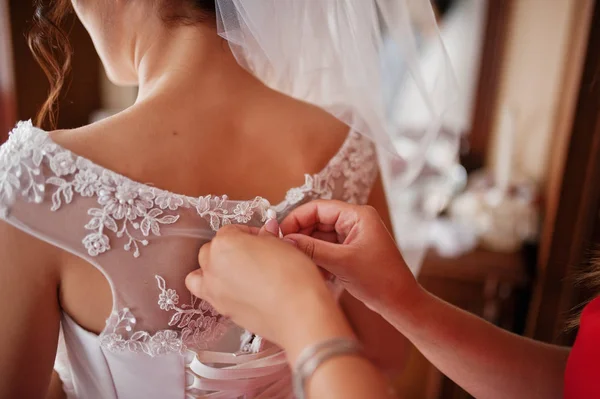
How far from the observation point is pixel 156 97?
0.64 metres

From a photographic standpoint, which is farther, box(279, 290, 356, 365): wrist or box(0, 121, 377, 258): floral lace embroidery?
box(0, 121, 377, 258): floral lace embroidery

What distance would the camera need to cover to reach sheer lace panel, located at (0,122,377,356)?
1.75 feet

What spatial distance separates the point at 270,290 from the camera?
0.45 m

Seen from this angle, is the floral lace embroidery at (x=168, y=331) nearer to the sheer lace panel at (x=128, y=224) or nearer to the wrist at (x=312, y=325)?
the sheer lace panel at (x=128, y=224)

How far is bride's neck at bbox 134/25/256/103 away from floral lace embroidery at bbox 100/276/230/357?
10.6 inches

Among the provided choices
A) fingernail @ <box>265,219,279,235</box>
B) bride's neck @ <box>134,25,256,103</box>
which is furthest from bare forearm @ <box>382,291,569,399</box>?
bride's neck @ <box>134,25,256,103</box>

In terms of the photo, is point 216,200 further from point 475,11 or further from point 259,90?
point 475,11

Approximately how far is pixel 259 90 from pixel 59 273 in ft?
1.26

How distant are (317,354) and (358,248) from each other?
24 cm

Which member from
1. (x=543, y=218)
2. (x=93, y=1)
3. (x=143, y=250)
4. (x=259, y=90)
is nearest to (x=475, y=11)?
(x=543, y=218)

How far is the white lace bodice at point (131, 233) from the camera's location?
54cm

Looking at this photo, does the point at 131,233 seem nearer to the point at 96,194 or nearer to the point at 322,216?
the point at 96,194

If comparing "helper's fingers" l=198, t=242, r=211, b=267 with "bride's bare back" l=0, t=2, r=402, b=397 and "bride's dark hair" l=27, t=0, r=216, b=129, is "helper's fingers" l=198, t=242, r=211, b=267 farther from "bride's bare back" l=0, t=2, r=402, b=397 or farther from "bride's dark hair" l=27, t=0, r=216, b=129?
"bride's dark hair" l=27, t=0, r=216, b=129

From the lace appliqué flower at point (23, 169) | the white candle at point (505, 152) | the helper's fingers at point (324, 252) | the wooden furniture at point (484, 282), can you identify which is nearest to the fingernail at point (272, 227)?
the helper's fingers at point (324, 252)
